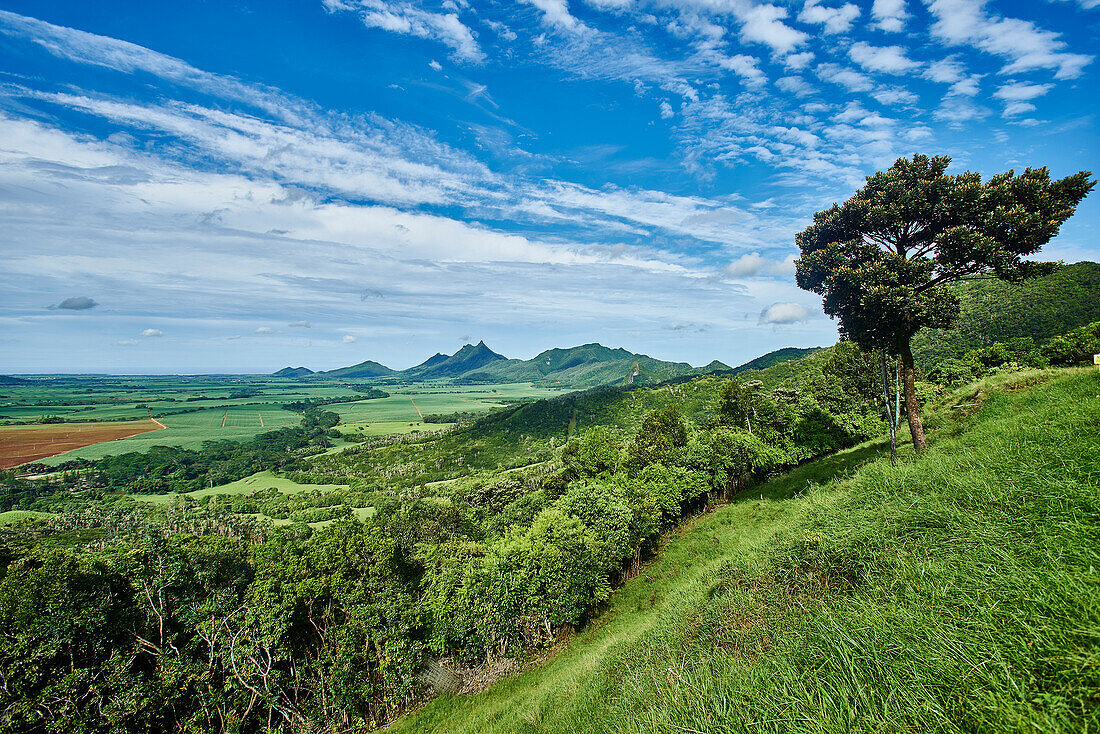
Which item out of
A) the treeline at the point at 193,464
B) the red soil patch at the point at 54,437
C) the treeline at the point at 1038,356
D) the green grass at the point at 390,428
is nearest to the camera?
the treeline at the point at 1038,356

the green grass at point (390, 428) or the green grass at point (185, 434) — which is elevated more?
the green grass at point (185, 434)

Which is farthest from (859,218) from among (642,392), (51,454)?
(51,454)

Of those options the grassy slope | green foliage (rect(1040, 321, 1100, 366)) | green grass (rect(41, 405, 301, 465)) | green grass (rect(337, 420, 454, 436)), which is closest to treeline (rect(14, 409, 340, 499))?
green grass (rect(41, 405, 301, 465))

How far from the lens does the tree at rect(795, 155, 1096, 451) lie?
42.0ft

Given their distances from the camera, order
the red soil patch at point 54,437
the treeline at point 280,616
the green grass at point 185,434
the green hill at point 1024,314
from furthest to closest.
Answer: the green grass at point 185,434
the red soil patch at point 54,437
the green hill at point 1024,314
the treeline at point 280,616

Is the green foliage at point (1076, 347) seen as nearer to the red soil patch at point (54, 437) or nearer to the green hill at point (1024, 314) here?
the green hill at point (1024, 314)

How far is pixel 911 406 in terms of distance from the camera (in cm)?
1440

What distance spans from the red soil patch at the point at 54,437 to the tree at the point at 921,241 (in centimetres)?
14696

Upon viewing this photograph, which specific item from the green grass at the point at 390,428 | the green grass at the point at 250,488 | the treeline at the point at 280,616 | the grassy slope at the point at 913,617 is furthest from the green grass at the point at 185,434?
the grassy slope at the point at 913,617

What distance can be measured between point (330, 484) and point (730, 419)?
11661 centimetres

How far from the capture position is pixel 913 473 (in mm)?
9234

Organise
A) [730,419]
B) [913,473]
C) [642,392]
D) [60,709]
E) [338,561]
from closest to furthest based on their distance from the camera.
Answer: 1. [913,473]
2. [60,709]
3. [338,561]
4. [730,419]
5. [642,392]

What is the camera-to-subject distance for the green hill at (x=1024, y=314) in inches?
2463

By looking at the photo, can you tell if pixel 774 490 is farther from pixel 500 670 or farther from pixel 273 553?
pixel 273 553
